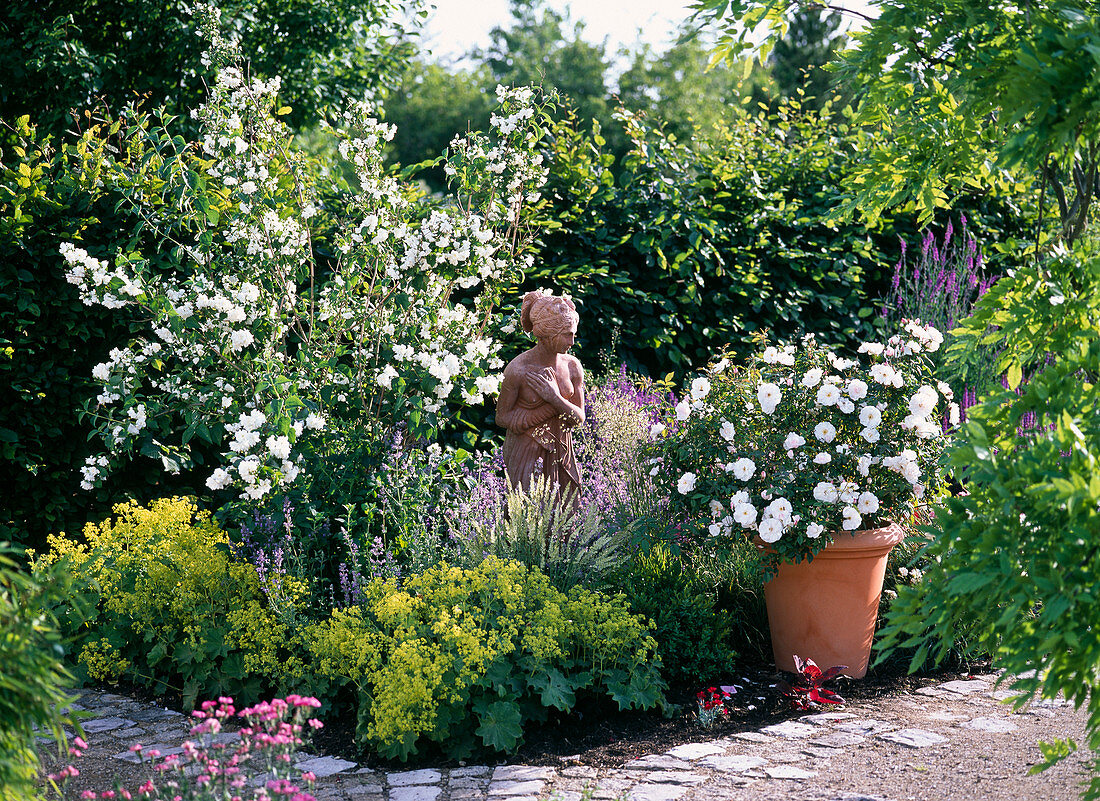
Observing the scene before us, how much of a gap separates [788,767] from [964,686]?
1.36 m

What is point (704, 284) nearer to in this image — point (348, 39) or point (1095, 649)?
point (348, 39)

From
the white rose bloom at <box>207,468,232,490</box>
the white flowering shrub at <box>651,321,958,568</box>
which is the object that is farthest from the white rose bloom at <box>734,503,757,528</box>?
the white rose bloom at <box>207,468,232,490</box>

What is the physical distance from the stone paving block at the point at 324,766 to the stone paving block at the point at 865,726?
6.09ft

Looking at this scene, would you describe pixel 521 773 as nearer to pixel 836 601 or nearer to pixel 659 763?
pixel 659 763

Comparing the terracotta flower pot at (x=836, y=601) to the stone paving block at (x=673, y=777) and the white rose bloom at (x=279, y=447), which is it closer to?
the stone paving block at (x=673, y=777)

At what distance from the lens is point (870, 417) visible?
4070 mm

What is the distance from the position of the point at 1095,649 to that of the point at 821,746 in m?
1.43

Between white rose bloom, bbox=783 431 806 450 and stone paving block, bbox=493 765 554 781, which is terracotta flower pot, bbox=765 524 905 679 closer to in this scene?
white rose bloom, bbox=783 431 806 450

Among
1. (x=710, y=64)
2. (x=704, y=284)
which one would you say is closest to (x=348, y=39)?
(x=704, y=284)

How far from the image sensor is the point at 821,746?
11.1ft

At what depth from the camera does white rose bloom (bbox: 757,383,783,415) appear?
4.08 meters

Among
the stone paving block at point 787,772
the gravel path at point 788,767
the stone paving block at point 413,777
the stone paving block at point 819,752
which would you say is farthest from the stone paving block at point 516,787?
the stone paving block at point 819,752

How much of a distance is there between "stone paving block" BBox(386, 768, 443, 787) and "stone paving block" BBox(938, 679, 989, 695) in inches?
90.3

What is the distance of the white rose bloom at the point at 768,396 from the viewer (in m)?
4.08
